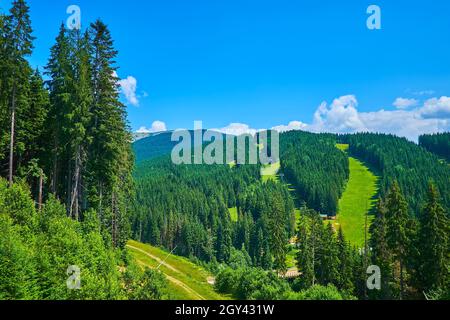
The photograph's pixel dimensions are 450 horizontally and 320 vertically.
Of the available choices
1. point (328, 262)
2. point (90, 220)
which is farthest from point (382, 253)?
point (90, 220)

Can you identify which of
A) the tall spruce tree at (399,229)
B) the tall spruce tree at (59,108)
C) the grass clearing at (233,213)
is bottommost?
the grass clearing at (233,213)

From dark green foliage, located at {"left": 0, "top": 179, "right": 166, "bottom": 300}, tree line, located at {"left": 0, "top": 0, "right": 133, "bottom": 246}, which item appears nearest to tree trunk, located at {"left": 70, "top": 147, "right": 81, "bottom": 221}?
tree line, located at {"left": 0, "top": 0, "right": 133, "bottom": 246}

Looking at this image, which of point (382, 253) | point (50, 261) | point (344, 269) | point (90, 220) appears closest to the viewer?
point (50, 261)

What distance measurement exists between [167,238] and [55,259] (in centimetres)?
11930

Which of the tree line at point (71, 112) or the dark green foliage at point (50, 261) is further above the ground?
the tree line at point (71, 112)

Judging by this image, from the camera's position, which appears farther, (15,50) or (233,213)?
(233,213)

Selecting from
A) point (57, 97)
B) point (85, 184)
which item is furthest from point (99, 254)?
point (57, 97)

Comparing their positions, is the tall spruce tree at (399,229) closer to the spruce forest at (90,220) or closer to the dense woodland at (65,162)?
the spruce forest at (90,220)

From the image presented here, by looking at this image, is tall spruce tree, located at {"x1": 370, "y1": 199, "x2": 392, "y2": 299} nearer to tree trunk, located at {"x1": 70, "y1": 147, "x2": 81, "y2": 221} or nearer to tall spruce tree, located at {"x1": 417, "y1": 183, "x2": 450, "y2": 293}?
tall spruce tree, located at {"x1": 417, "y1": 183, "x2": 450, "y2": 293}

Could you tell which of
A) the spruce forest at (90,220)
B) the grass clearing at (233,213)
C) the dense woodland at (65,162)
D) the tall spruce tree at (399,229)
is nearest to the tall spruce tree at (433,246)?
the spruce forest at (90,220)

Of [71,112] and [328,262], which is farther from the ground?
[71,112]

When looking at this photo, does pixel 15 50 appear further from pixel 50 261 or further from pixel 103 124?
pixel 50 261

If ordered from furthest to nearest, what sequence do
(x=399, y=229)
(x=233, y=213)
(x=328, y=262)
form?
(x=233, y=213), (x=328, y=262), (x=399, y=229)
